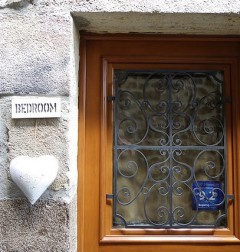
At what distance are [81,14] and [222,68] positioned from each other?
0.69m

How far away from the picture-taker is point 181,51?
1528 millimetres

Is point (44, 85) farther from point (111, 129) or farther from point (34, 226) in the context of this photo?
point (34, 226)

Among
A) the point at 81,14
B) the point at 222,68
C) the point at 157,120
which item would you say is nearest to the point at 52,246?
the point at 157,120

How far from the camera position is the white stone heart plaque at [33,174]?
1.17 m

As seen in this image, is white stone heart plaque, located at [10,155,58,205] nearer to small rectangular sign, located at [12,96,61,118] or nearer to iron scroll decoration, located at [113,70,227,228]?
small rectangular sign, located at [12,96,61,118]

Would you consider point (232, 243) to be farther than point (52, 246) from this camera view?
Yes

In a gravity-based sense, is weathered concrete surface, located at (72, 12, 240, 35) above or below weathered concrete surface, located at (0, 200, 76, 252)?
above

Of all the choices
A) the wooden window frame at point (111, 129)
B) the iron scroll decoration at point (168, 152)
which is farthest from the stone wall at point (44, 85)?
the iron scroll decoration at point (168, 152)

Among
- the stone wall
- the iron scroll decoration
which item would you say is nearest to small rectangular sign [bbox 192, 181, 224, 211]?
the iron scroll decoration

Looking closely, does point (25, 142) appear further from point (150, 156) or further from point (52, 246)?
point (150, 156)

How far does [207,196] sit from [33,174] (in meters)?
0.79

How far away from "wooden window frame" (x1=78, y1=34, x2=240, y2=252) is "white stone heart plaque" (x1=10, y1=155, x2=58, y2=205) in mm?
275

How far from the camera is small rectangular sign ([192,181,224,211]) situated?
1491 millimetres

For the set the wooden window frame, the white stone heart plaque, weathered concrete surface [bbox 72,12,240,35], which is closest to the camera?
the white stone heart plaque
